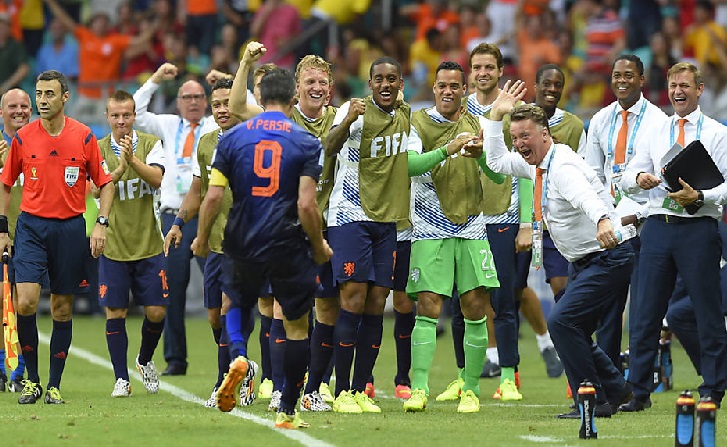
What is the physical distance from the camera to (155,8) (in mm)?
25062

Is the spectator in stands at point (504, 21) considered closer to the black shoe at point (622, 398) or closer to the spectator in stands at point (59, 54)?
the spectator in stands at point (59, 54)

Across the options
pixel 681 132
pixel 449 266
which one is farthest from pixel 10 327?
pixel 681 132

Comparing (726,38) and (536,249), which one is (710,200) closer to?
(536,249)

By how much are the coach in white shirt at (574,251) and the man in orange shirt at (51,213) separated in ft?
11.3

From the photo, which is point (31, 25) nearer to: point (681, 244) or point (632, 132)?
point (632, 132)

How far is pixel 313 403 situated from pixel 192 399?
1.40 metres

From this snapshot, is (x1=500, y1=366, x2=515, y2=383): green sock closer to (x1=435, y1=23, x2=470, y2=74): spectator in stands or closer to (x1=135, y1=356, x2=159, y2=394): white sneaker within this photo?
(x1=135, y1=356, x2=159, y2=394): white sneaker

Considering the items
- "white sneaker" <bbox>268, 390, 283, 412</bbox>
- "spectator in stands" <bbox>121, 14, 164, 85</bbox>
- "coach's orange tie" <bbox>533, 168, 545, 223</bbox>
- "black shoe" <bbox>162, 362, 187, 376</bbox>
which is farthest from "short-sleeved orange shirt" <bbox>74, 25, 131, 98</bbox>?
"coach's orange tie" <bbox>533, 168, 545, 223</bbox>

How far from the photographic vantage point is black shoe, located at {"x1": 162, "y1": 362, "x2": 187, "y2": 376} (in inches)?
561

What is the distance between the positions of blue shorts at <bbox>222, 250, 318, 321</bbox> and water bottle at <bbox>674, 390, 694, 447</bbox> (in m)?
2.57

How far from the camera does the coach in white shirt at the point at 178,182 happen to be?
1433 cm

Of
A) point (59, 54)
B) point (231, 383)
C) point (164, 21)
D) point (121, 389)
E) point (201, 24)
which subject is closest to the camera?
point (231, 383)

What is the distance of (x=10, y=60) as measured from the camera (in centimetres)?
2314

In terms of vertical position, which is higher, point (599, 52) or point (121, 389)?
point (599, 52)
